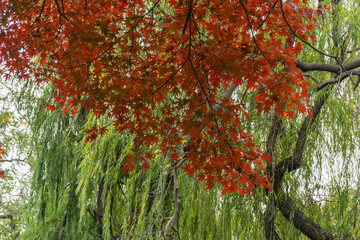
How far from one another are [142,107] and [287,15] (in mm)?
852

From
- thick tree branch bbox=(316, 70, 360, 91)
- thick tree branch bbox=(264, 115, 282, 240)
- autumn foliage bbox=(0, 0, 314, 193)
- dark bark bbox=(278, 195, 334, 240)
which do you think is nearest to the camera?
autumn foliage bbox=(0, 0, 314, 193)

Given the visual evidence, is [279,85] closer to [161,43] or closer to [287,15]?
[287,15]

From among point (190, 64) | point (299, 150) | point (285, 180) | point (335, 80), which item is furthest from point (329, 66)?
point (190, 64)

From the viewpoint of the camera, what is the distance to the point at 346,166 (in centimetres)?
219

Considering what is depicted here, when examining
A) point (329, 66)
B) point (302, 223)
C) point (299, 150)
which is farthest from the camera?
point (302, 223)

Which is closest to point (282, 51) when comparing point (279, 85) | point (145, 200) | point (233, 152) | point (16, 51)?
point (279, 85)

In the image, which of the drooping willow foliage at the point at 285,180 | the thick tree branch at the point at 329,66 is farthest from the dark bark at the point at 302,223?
the thick tree branch at the point at 329,66

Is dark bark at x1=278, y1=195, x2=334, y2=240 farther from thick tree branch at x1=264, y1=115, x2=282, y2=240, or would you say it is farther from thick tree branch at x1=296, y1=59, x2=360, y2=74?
thick tree branch at x1=296, y1=59, x2=360, y2=74

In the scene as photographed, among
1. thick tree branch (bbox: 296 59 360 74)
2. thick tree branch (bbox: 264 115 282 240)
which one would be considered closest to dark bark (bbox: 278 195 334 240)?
thick tree branch (bbox: 264 115 282 240)

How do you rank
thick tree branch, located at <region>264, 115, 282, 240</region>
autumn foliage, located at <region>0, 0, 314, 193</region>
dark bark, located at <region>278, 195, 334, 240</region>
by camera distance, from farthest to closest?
dark bark, located at <region>278, 195, 334, 240</region>, thick tree branch, located at <region>264, 115, 282, 240</region>, autumn foliage, located at <region>0, 0, 314, 193</region>

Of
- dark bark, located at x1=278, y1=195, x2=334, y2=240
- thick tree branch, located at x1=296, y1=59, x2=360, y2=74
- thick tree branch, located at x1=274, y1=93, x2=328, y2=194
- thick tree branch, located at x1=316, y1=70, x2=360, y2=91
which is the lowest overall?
dark bark, located at x1=278, y1=195, x2=334, y2=240

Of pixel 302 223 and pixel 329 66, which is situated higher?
pixel 329 66

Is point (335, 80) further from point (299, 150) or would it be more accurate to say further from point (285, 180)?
point (285, 180)

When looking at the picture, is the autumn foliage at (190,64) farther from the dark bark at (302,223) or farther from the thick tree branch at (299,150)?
the dark bark at (302,223)
